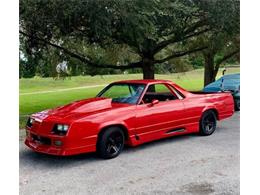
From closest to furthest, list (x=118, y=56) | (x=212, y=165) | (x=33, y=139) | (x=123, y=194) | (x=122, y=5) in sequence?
(x=123, y=194) → (x=212, y=165) → (x=33, y=139) → (x=122, y=5) → (x=118, y=56)

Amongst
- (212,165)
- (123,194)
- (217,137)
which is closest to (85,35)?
(217,137)

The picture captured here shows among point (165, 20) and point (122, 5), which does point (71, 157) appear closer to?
point (122, 5)

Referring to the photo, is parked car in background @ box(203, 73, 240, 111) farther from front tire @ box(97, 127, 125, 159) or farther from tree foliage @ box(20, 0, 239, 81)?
front tire @ box(97, 127, 125, 159)

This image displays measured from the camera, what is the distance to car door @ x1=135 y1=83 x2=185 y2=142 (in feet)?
22.7

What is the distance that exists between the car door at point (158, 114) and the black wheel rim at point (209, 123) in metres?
0.82

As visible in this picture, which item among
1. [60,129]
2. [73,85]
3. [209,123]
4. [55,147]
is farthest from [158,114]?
[73,85]

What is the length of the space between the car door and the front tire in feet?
1.37

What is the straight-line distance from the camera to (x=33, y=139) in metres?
6.41

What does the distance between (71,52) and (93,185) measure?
11.6 m

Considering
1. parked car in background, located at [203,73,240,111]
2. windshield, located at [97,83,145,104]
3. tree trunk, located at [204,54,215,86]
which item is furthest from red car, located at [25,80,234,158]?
tree trunk, located at [204,54,215,86]

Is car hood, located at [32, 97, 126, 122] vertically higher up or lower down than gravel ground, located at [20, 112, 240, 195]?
higher up

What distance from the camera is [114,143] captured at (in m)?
6.47

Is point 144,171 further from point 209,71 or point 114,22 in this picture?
point 209,71

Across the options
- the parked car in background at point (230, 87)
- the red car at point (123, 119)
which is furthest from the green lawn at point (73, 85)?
the red car at point (123, 119)
